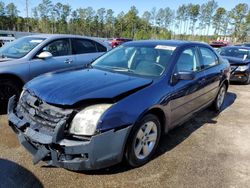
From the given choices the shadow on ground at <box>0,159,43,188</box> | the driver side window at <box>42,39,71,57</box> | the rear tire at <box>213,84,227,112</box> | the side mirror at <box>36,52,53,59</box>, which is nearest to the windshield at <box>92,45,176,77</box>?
the side mirror at <box>36,52,53,59</box>

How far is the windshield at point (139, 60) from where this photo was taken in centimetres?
390

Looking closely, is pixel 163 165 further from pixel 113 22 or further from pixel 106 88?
pixel 113 22

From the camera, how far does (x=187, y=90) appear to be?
4.10 m

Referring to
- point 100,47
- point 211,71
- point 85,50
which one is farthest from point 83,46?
point 211,71

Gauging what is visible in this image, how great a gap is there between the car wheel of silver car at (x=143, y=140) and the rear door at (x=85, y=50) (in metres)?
3.28

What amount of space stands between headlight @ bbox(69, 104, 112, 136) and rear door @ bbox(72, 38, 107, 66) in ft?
Result: 11.7

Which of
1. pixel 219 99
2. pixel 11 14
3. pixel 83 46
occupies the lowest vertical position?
pixel 219 99

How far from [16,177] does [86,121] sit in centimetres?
111

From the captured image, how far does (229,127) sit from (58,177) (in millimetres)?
3462

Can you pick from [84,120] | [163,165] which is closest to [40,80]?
[84,120]

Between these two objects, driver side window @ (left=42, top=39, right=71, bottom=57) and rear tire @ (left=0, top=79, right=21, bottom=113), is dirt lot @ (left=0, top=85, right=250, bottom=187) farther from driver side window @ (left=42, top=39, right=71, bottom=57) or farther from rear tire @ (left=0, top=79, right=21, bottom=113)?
driver side window @ (left=42, top=39, right=71, bottom=57)

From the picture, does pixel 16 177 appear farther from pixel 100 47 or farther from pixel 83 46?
pixel 100 47

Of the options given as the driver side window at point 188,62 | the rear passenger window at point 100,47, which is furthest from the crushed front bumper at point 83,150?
the rear passenger window at point 100,47

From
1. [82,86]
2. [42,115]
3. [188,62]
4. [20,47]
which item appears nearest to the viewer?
[42,115]
